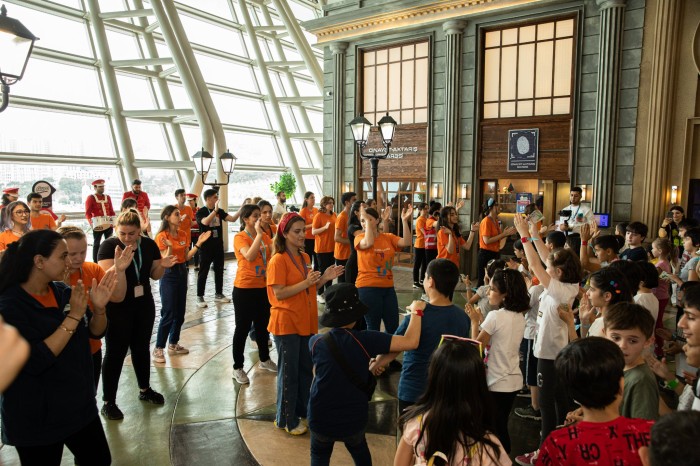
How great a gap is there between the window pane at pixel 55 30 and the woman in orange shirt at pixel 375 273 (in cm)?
1087

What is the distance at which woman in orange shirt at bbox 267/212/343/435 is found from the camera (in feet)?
12.1

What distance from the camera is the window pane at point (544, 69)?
35.8 ft

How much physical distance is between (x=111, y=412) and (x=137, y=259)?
4.25 feet

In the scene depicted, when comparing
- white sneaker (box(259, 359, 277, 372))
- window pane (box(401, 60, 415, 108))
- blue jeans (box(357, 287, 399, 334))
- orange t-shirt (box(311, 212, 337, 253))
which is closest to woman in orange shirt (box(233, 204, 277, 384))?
white sneaker (box(259, 359, 277, 372))

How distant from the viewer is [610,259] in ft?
14.9

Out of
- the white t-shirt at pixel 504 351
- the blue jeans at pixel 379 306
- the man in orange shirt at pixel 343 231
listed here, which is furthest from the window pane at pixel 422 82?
the white t-shirt at pixel 504 351

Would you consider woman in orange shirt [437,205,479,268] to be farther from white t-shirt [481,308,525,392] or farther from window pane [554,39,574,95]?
window pane [554,39,574,95]

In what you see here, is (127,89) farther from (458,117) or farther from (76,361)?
(76,361)

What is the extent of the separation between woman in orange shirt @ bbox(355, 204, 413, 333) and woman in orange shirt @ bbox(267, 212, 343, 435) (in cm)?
116

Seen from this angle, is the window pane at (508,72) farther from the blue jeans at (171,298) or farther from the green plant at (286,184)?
the blue jeans at (171,298)

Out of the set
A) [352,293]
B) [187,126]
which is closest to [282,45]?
[187,126]

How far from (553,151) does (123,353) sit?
979cm

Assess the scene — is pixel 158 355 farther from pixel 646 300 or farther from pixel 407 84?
pixel 407 84

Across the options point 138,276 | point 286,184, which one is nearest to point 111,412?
point 138,276
